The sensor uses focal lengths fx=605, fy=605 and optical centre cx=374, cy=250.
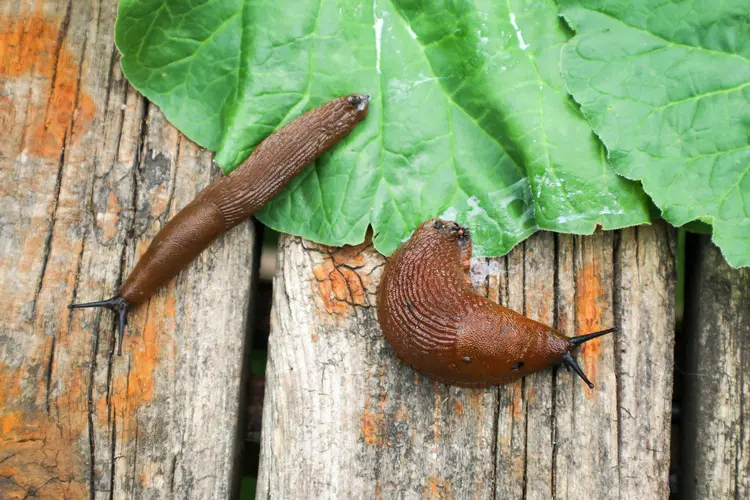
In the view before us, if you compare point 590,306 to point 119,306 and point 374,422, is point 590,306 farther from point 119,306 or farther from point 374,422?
point 119,306

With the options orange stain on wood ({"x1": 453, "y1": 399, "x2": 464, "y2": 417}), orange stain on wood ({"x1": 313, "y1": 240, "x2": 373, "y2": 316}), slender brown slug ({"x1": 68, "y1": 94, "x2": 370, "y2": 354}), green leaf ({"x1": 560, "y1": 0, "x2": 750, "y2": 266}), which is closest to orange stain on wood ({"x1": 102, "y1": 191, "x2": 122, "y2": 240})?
slender brown slug ({"x1": 68, "y1": 94, "x2": 370, "y2": 354})

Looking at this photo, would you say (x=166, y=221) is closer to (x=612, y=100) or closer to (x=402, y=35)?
(x=402, y=35)

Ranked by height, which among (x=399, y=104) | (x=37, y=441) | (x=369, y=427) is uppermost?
(x=399, y=104)

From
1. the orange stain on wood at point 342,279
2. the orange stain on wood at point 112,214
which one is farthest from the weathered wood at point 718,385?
the orange stain on wood at point 112,214

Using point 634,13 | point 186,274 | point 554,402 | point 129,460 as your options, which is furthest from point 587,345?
Result: point 129,460

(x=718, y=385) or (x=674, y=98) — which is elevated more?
(x=674, y=98)

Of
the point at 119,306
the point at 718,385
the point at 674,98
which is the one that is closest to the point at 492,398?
the point at 718,385

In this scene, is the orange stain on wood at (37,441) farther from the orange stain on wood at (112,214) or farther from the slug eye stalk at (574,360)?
the slug eye stalk at (574,360)
